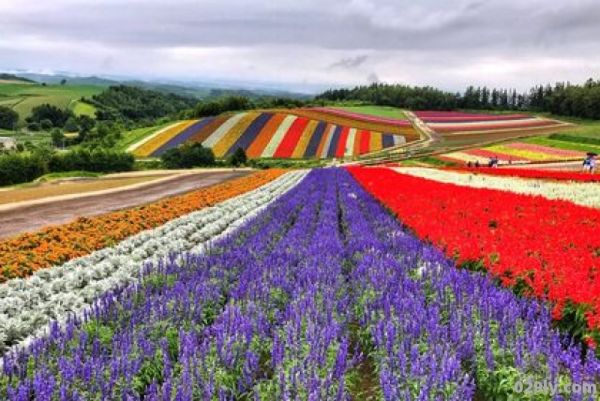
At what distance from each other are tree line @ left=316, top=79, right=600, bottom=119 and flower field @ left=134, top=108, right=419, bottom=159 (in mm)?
41894

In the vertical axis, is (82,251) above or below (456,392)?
below

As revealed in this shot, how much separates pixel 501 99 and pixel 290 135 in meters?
112

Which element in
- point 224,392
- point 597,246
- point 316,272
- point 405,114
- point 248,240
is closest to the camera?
point 224,392

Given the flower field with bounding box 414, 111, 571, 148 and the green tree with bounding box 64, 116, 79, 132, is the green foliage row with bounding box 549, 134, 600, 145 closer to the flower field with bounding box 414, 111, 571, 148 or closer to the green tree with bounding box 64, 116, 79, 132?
the flower field with bounding box 414, 111, 571, 148

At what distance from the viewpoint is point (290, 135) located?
10262 cm

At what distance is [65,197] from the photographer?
1299 inches

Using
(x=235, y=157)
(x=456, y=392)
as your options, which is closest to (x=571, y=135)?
(x=235, y=157)

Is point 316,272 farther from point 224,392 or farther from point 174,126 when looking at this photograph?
point 174,126

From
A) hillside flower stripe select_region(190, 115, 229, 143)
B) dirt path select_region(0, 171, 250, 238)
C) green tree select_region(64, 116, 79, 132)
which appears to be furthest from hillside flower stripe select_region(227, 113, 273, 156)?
green tree select_region(64, 116, 79, 132)

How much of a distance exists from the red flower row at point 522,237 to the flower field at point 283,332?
40 cm

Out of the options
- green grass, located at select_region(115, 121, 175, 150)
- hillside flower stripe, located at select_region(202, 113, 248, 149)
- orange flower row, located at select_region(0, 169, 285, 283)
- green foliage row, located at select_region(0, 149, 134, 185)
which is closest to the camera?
orange flower row, located at select_region(0, 169, 285, 283)

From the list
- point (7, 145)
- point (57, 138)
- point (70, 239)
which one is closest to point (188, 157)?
point (70, 239)

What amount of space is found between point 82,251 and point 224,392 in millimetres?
10528

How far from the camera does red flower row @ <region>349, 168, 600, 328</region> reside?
7672 mm
